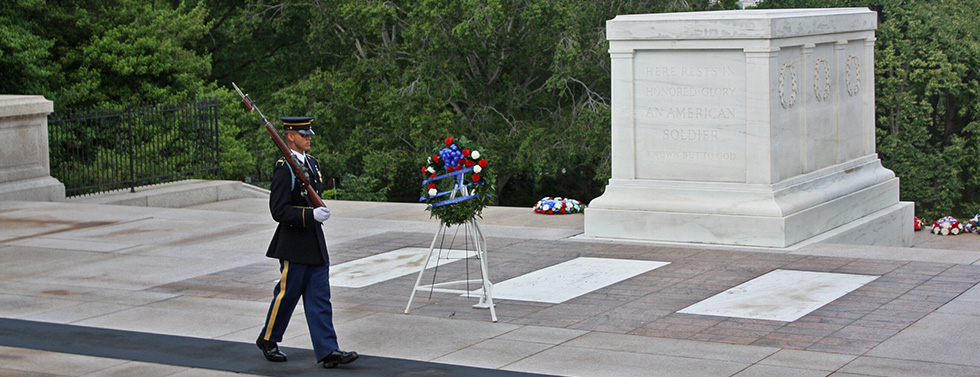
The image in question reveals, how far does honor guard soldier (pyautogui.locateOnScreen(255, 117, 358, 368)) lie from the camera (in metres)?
7.07

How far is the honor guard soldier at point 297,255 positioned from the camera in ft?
23.2

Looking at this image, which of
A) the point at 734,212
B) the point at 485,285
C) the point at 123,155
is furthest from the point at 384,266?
the point at 123,155

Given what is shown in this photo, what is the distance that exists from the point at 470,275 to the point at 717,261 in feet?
7.51

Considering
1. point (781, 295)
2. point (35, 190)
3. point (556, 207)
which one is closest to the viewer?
point (781, 295)

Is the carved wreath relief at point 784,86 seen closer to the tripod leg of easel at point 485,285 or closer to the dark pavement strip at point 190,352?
the tripod leg of easel at point 485,285

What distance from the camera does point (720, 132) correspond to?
471 inches

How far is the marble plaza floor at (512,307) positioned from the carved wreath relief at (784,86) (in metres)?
1.58

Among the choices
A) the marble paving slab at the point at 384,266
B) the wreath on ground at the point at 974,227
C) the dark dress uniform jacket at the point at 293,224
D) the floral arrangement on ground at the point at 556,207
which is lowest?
the wreath on ground at the point at 974,227

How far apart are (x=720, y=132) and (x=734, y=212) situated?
0.85m

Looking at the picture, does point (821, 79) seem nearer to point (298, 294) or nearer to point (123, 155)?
point (298, 294)

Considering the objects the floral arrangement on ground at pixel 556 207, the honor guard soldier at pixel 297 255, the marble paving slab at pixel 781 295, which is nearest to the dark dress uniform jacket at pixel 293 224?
the honor guard soldier at pixel 297 255

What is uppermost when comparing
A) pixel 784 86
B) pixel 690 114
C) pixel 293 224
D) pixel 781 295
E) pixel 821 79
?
pixel 821 79

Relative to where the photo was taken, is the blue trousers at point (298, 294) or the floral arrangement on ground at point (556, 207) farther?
the floral arrangement on ground at point (556, 207)

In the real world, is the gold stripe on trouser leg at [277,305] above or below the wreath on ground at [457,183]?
below
